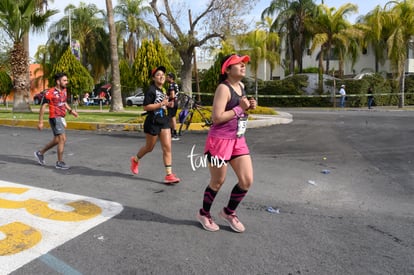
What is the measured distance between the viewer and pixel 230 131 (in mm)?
3633

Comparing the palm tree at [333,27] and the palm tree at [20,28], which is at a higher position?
the palm tree at [333,27]

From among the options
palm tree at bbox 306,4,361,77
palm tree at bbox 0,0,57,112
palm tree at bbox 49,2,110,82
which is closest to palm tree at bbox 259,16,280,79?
palm tree at bbox 306,4,361,77

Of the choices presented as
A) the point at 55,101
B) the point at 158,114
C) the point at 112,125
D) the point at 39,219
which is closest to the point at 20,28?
the point at 112,125

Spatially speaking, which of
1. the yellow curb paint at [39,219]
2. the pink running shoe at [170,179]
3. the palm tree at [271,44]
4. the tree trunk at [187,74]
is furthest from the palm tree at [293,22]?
the yellow curb paint at [39,219]

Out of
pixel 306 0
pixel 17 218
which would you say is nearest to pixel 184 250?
pixel 17 218

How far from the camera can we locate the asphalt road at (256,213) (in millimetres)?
3059

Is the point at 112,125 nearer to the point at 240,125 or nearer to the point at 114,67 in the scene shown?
the point at 114,67

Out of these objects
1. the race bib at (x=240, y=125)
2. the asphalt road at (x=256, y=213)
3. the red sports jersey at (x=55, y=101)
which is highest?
the red sports jersey at (x=55, y=101)

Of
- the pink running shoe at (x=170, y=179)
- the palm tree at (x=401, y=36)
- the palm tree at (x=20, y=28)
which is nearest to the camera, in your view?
the pink running shoe at (x=170, y=179)

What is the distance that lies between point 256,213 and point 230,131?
3.75ft

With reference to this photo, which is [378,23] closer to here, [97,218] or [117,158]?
[117,158]

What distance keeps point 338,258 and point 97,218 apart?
94.4 inches

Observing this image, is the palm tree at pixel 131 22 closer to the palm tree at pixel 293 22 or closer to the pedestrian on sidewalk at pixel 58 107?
the palm tree at pixel 293 22

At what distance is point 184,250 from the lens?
329 centimetres
